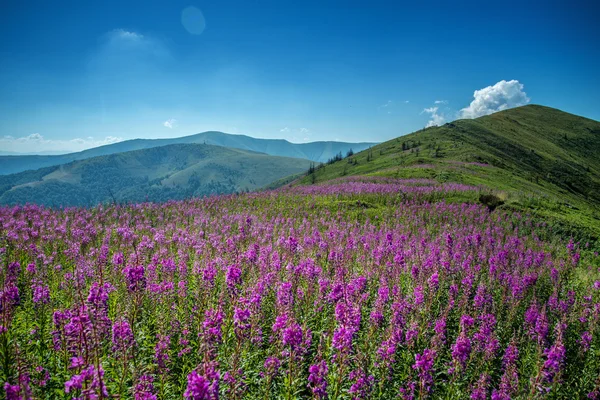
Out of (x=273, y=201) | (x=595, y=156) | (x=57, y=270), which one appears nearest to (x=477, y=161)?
(x=273, y=201)

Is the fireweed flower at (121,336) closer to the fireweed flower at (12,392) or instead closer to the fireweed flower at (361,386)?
the fireweed flower at (12,392)

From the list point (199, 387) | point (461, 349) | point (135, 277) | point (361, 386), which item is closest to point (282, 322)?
point (361, 386)

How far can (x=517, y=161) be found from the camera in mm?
71812

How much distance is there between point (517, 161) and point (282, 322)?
286 feet

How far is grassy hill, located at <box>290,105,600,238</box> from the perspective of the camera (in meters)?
33.2

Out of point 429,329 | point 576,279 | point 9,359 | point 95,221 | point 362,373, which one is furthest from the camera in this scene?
point 95,221

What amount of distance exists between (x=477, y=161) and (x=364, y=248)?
56856 mm

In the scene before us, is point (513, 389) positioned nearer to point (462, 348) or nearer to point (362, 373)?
point (462, 348)

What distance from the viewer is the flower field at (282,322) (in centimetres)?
391

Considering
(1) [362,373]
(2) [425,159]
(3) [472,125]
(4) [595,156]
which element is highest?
(3) [472,125]

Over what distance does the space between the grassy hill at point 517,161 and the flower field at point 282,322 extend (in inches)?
748

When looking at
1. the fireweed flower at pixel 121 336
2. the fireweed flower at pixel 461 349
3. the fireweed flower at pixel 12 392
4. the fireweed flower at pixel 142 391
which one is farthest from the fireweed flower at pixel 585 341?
the fireweed flower at pixel 12 392

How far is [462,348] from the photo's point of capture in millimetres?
4391

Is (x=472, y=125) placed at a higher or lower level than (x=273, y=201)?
higher
